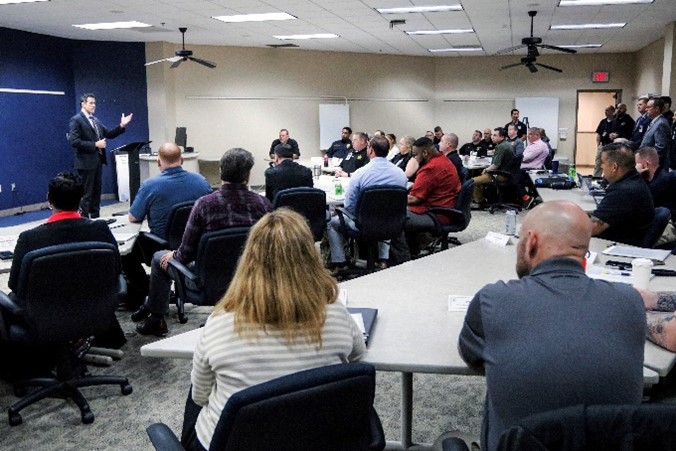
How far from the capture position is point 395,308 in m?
2.58

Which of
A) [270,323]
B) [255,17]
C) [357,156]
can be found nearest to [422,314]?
[270,323]

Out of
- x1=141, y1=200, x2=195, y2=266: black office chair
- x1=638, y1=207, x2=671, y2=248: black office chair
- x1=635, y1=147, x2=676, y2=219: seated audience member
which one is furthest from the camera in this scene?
x1=635, y1=147, x2=676, y2=219: seated audience member

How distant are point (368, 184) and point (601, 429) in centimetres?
459

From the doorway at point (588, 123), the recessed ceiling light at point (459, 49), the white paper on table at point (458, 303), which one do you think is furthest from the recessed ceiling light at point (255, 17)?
the doorway at point (588, 123)

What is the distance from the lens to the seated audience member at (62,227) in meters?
3.15

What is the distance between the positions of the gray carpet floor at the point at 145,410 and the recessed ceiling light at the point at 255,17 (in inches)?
252

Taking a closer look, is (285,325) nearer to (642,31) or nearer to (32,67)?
(32,67)

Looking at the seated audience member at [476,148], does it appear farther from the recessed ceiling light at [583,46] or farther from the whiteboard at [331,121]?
the recessed ceiling light at [583,46]

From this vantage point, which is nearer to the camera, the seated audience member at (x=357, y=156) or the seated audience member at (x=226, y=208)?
the seated audience member at (x=226, y=208)

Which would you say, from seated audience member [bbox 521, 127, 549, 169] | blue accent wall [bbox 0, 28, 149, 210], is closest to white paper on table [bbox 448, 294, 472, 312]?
seated audience member [bbox 521, 127, 549, 169]

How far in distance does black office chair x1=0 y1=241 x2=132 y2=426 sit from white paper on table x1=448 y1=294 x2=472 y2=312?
163 centimetres

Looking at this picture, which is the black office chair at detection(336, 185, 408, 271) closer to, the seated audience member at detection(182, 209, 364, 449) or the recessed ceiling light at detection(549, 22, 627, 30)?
the seated audience member at detection(182, 209, 364, 449)

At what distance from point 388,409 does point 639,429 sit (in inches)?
88.2

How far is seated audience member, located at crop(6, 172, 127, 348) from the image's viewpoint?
3.15m
